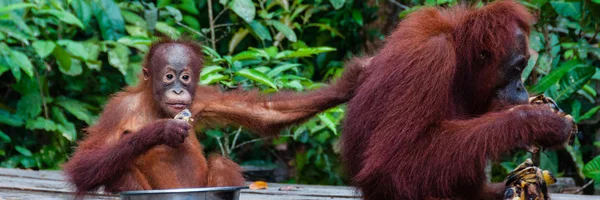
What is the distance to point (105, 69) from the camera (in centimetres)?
653

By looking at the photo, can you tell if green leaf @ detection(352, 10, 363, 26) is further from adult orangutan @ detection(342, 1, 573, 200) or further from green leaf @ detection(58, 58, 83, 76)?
adult orangutan @ detection(342, 1, 573, 200)

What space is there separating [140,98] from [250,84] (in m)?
1.60

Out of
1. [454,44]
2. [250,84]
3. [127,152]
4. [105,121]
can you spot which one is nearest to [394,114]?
[454,44]

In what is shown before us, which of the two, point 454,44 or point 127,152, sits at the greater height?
point 454,44

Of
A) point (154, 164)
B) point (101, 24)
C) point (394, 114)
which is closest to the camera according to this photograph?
point (394, 114)

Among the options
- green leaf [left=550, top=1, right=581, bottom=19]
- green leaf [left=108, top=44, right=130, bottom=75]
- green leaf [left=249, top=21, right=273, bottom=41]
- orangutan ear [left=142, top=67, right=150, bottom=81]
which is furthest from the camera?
green leaf [left=249, top=21, right=273, bottom=41]

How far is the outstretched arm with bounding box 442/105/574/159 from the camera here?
3.22 m

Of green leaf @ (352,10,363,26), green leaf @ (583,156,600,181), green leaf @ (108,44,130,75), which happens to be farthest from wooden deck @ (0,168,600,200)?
green leaf @ (352,10,363,26)

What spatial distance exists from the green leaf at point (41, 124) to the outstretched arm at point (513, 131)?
3293mm

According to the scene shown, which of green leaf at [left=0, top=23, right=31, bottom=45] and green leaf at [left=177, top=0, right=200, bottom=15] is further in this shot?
green leaf at [left=177, top=0, right=200, bottom=15]

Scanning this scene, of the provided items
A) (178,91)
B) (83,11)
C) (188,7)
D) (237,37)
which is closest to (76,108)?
(83,11)

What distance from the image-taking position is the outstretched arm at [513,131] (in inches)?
127

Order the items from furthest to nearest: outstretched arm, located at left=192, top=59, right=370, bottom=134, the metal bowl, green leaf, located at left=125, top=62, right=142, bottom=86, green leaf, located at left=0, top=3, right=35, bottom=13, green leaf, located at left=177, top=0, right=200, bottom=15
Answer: green leaf, located at left=177, top=0, right=200, bottom=15
green leaf, located at left=125, top=62, right=142, bottom=86
green leaf, located at left=0, top=3, right=35, bottom=13
outstretched arm, located at left=192, top=59, right=370, bottom=134
the metal bowl

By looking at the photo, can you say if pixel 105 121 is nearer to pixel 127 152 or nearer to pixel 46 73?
pixel 127 152
